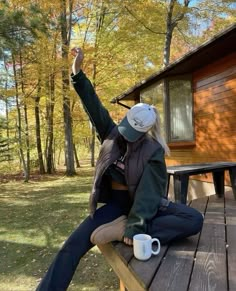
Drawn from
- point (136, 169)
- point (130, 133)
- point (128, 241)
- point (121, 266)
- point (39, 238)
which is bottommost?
point (39, 238)

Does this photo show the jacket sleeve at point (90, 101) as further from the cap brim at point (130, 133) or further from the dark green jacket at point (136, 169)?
the cap brim at point (130, 133)

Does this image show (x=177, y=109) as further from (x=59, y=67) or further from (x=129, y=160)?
(x=59, y=67)

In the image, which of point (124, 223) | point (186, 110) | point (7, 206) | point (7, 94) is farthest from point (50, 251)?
point (7, 94)

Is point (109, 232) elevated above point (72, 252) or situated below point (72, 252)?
above

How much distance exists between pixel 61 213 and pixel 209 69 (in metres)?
3.94

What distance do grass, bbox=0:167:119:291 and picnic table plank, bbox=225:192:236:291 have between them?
1.38 metres

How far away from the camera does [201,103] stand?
19.9ft

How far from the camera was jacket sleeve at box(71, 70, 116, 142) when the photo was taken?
90.5 inches

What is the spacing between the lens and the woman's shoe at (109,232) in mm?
2184

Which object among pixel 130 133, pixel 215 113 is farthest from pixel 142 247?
pixel 215 113

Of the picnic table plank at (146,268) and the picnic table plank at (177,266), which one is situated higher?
the picnic table plank at (146,268)

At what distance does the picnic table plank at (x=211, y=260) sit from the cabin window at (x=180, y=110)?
3.58 m

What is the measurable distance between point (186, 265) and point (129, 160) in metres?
0.79

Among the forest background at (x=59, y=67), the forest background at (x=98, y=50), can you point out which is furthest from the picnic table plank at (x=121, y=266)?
the forest background at (x=98, y=50)
